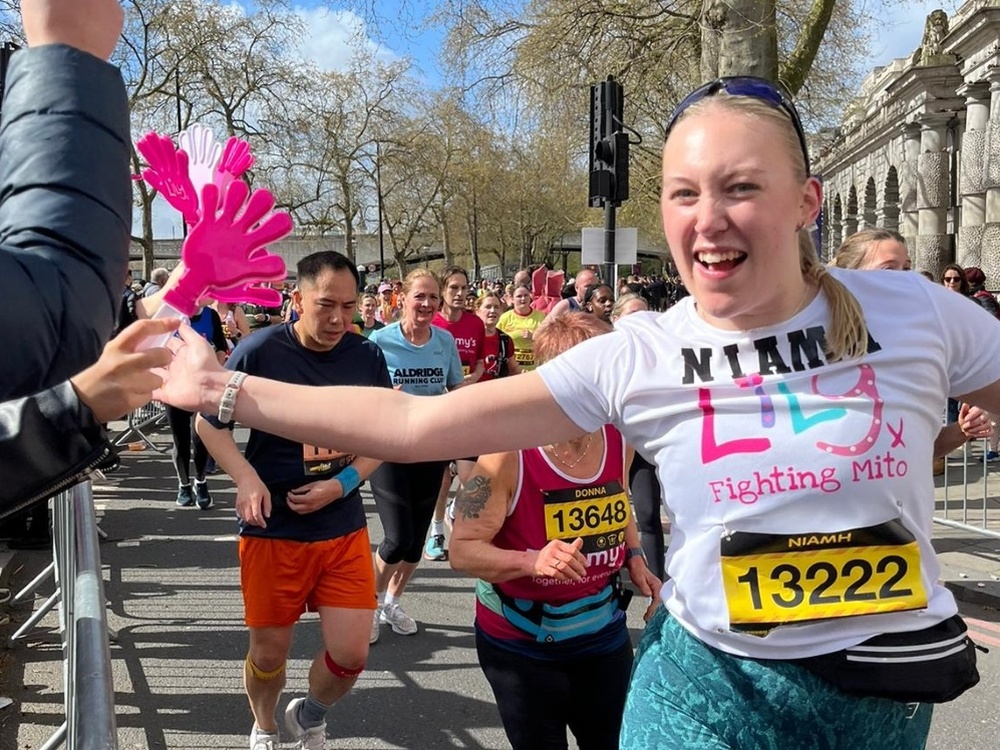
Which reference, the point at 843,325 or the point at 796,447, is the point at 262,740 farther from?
the point at 843,325

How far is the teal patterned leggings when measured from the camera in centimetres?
168

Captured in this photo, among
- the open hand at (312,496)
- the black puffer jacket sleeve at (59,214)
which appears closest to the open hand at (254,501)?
the open hand at (312,496)

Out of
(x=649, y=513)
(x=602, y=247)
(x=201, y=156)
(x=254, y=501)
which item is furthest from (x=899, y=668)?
(x=602, y=247)

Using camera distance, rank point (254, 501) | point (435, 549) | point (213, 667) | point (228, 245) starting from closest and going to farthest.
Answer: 1. point (228, 245)
2. point (254, 501)
3. point (213, 667)
4. point (435, 549)

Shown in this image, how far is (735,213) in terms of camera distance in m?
1.69

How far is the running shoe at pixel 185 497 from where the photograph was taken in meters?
8.51

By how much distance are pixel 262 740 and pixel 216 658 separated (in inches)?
54.3

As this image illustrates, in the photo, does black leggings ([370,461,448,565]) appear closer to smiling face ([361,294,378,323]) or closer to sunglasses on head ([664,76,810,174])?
sunglasses on head ([664,76,810,174])

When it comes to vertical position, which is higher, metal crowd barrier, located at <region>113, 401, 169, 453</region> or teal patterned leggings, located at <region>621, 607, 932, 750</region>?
teal patterned leggings, located at <region>621, 607, 932, 750</region>

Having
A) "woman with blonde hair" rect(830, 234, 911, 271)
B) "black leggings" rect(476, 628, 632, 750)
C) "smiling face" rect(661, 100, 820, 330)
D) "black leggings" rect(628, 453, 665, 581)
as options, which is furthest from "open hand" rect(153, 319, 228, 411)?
"black leggings" rect(628, 453, 665, 581)

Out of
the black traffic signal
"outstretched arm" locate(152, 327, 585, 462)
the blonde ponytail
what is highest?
the black traffic signal

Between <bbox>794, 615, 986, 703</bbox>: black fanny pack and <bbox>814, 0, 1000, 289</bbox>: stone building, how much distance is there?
11.6 meters

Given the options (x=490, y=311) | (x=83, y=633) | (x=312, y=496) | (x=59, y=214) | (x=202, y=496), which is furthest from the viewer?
(x=490, y=311)

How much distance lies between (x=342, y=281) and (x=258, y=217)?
80.8 inches
